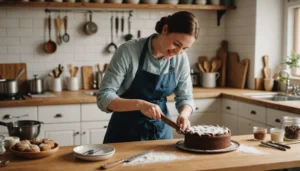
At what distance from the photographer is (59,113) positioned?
3.98 m

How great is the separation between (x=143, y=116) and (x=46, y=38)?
248 centimetres

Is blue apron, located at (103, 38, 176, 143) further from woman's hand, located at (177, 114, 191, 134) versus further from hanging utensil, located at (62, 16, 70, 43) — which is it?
hanging utensil, located at (62, 16, 70, 43)

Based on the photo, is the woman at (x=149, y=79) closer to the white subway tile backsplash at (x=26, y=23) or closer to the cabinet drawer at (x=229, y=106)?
the cabinet drawer at (x=229, y=106)

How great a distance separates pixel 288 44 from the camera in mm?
4691

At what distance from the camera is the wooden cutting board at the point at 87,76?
4.86 m

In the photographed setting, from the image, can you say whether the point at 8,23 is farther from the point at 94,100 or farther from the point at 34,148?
the point at 34,148

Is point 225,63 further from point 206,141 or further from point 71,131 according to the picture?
point 206,141

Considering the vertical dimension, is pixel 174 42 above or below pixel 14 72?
above

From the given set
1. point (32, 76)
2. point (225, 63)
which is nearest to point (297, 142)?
point (225, 63)

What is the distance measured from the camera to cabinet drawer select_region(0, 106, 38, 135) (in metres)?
3.81

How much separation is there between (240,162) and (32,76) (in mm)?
3303

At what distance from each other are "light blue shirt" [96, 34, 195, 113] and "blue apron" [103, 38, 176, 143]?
1.4 inches

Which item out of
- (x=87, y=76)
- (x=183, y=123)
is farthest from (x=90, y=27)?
(x=183, y=123)

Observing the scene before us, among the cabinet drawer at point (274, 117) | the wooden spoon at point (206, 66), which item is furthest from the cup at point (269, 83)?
the cabinet drawer at point (274, 117)
